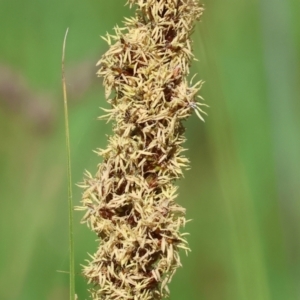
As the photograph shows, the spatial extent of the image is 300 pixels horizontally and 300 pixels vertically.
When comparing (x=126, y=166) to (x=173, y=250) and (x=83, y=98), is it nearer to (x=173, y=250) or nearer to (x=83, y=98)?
(x=173, y=250)

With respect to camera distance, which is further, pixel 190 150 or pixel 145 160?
pixel 190 150

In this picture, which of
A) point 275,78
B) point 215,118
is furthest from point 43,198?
point 275,78

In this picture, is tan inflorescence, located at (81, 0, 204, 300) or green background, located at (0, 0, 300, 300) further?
green background, located at (0, 0, 300, 300)

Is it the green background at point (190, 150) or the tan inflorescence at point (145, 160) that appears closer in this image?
the tan inflorescence at point (145, 160)
